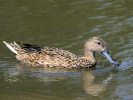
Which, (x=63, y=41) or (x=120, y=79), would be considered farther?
(x=63, y=41)

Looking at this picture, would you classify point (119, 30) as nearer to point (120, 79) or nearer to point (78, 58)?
point (78, 58)

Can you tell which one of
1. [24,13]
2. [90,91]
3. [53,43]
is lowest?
[90,91]

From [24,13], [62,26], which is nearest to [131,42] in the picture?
[62,26]

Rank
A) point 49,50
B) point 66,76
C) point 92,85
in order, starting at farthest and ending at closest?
point 49,50
point 66,76
point 92,85

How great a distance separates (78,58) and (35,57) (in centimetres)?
123

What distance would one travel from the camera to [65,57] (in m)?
10.4

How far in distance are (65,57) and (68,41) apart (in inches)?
80.2

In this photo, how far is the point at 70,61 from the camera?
10.4 m

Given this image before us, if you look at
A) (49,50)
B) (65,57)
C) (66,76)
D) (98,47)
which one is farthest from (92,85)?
(49,50)

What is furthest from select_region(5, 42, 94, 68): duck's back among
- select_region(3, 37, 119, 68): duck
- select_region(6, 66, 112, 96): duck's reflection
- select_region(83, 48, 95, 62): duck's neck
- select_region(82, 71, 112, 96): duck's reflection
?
select_region(82, 71, 112, 96): duck's reflection

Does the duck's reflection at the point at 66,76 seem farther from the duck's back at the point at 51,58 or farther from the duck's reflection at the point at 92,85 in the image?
the duck's back at the point at 51,58

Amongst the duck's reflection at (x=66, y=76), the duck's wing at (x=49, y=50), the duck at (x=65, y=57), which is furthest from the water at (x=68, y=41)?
the duck's wing at (x=49, y=50)

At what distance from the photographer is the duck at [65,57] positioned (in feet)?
34.2

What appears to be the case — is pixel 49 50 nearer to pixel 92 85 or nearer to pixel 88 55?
pixel 88 55
